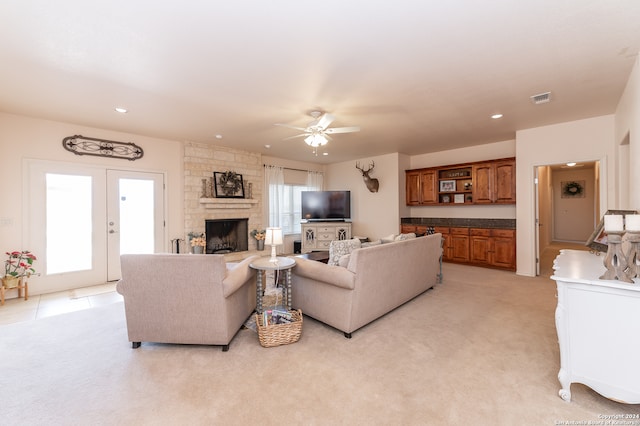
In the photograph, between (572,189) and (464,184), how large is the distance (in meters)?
5.31

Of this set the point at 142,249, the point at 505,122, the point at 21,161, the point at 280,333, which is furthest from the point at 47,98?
the point at 505,122

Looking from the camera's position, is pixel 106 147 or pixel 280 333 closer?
pixel 280 333

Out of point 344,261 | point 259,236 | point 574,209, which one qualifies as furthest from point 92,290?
point 574,209

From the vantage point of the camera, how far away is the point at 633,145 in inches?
107

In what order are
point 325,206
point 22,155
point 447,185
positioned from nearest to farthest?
1. point 22,155
2. point 447,185
3. point 325,206

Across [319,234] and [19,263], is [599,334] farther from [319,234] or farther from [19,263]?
[19,263]

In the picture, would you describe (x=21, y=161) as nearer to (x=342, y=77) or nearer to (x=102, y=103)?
(x=102, y=103)

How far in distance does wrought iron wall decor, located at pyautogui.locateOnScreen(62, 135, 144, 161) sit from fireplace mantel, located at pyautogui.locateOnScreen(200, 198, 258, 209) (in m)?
1.41

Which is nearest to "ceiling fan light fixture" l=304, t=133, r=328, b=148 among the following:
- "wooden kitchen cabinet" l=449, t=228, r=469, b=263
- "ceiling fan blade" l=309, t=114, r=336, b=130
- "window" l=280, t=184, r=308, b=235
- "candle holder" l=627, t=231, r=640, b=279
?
"ceiling fan blade" l=309, t=114, r=336, b=130

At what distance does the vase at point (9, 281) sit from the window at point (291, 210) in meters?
4.70

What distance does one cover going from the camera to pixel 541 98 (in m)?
3.34

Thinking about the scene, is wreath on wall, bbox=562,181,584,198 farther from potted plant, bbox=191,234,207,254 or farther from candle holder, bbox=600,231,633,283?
potted plant, bbox=191,234,207,254

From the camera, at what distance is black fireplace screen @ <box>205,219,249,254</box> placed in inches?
232

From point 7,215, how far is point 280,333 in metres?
4.43
